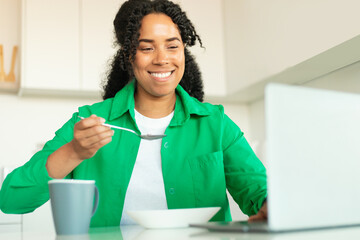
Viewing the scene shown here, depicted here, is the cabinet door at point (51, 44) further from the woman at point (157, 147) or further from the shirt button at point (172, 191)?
the shirt button at point (172, 191)

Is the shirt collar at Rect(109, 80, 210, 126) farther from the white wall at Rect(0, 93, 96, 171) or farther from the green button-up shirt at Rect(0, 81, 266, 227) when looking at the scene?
the white wall at Rect(0, 93, 96, 171)

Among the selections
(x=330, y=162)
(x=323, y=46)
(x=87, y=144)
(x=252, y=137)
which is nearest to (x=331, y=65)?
(x=323, y=46)

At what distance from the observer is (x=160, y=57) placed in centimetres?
142

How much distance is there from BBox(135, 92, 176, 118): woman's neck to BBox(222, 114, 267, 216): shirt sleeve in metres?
0.19

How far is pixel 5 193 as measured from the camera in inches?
43.8

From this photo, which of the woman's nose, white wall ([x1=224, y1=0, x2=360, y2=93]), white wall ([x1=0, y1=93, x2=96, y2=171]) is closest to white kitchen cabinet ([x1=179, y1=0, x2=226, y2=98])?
white wall ([x1=224, y1=0, x2=360, y2=93])

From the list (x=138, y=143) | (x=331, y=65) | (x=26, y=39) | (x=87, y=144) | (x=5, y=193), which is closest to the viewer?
(x=87, y=144)

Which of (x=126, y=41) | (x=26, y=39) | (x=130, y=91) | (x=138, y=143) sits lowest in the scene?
(x=138, y=143)

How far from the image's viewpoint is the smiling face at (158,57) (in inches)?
56.7

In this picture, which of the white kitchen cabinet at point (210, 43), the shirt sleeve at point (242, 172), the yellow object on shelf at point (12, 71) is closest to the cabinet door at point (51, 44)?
the yellow object on shelf at point (12, 71)

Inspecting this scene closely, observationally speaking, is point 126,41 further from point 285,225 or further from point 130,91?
point 285,225

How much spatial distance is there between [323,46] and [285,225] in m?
1.65

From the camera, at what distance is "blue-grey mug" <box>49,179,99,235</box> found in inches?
32.1

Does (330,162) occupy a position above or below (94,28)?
below
